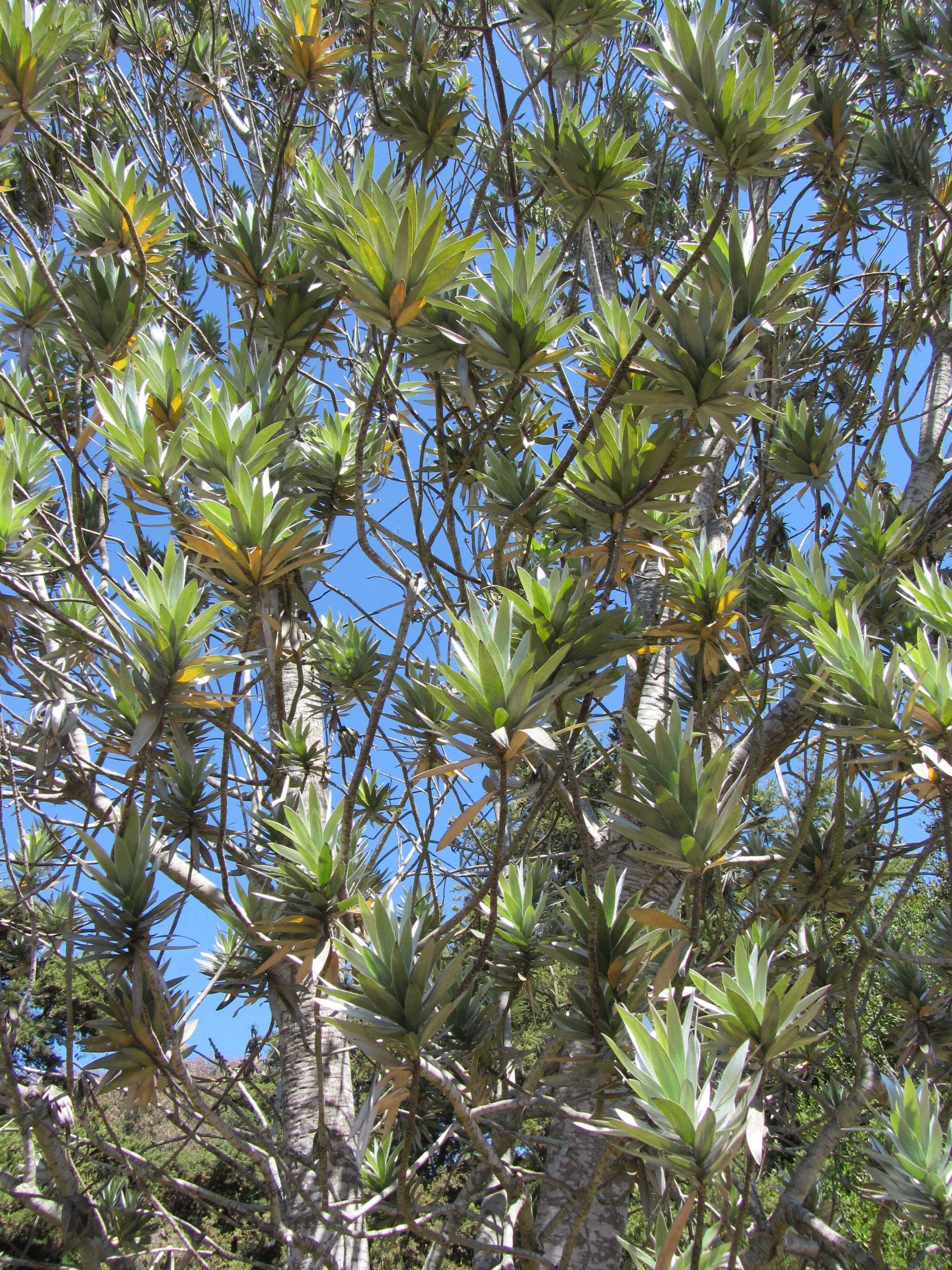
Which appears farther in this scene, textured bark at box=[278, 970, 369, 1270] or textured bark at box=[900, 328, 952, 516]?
textured bark at box=[900, 328, 952, 516]

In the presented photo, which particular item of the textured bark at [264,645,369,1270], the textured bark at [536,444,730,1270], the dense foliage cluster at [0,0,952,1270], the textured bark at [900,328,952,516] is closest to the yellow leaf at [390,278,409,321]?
the dense foliage cluster at [0,0,952,1270]

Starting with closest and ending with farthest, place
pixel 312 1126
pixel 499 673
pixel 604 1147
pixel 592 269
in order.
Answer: pixel 499 673
pixel 604 1147
pixel 312 1126
pixel 592 269

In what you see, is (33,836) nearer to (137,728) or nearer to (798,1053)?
(137,728)

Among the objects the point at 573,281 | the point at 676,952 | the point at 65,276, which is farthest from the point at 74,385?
the point at 676,952

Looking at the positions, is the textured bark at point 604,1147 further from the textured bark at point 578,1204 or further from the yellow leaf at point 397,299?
Answer: the yellow leaf at point 397,299

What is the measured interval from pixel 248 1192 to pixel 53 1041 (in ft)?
8.90

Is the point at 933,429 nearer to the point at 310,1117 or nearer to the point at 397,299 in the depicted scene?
the point at 397,299

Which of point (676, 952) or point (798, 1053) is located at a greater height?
point (676, 952)

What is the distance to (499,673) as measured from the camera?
1624mm

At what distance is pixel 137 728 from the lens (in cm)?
195

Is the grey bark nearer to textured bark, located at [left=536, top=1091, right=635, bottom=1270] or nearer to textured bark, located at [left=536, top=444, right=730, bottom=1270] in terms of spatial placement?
textured bark, located at [left=536, top=444, right=730, bottom=1270]

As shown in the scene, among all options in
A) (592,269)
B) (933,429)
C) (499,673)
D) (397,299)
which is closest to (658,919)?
(499,673)

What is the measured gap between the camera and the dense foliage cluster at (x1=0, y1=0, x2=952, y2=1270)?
178cm

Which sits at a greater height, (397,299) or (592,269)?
(592,269)
